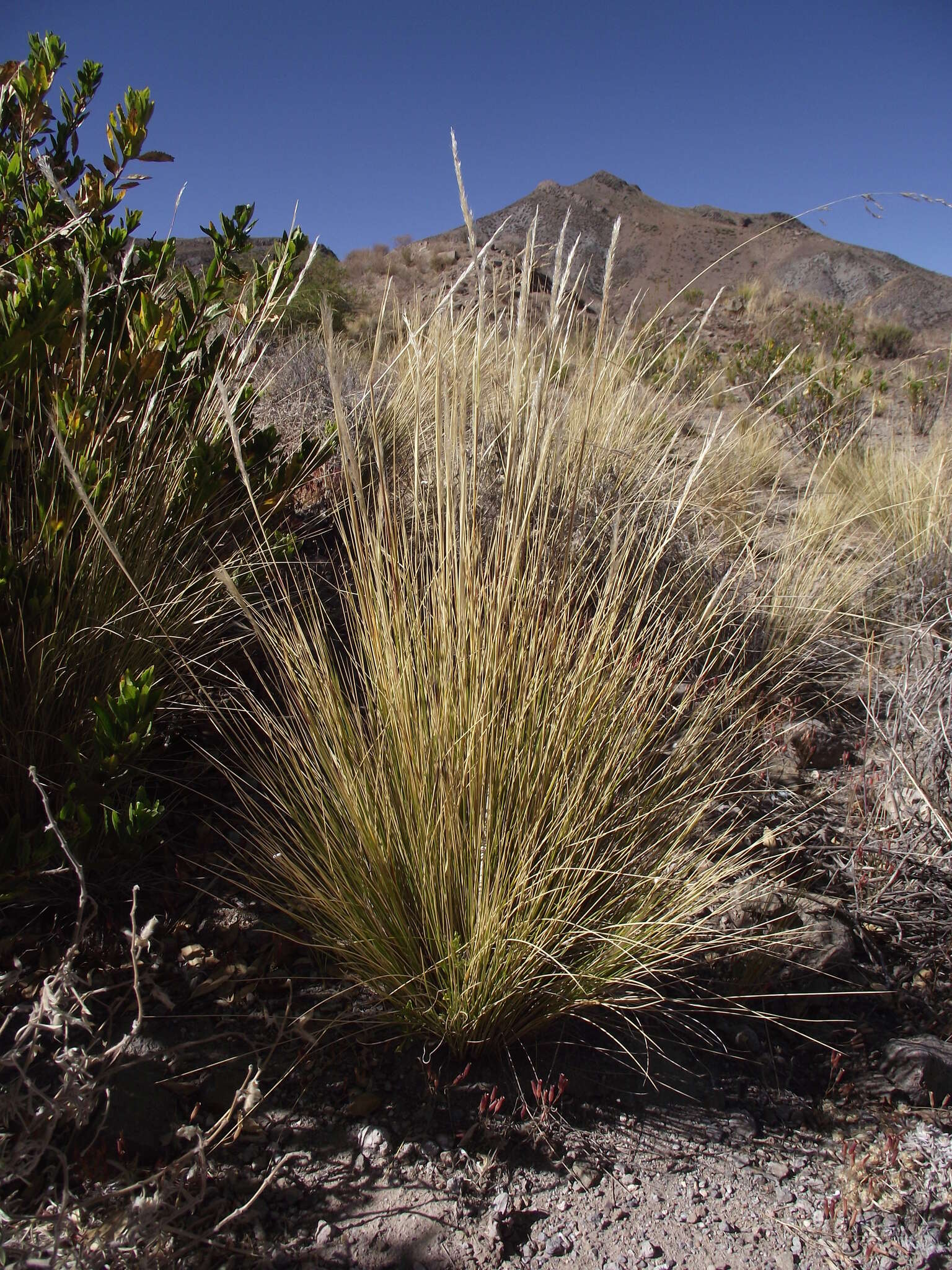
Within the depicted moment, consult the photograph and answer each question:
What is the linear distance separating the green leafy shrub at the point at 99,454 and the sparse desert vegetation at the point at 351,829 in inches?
0.5

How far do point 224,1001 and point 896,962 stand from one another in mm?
1563

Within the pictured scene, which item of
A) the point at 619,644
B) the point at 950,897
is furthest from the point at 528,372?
the point at 950,897

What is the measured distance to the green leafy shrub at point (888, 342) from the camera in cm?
1122

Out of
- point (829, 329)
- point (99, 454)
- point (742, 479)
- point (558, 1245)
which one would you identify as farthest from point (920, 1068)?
point (829, 329)

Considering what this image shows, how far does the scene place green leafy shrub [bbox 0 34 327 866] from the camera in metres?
1.47

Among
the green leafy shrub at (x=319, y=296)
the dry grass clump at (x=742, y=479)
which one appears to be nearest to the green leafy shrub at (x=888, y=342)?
the dry grass clump at (x=742, y=479)

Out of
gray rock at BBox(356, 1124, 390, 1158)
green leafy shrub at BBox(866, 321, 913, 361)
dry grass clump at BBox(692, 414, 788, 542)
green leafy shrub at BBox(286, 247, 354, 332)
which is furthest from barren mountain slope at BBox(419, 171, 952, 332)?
gray rock at BBox(356, 1124, 390, 1158)

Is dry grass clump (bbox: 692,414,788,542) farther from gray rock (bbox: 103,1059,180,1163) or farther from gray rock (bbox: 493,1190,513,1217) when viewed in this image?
gray rock (bbox: 103,1059,180,1163)

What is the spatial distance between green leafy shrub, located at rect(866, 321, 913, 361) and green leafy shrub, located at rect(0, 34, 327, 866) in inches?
451

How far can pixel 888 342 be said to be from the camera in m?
11.3

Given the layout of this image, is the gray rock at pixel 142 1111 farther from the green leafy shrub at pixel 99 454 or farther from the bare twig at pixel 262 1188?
the green leafy shrub at pixel 99 454

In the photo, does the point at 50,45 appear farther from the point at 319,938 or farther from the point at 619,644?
the point at 319,938

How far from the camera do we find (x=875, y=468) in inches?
184

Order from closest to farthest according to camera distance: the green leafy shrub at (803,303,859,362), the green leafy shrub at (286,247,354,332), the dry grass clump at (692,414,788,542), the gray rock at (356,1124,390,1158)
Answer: the gray rock at (356,1124,390,1158), the dry grass clump at (692,414,788,542), the green leafy shrub at (286,247,354,332), the green leafy shrub at (803,303,859,362)
